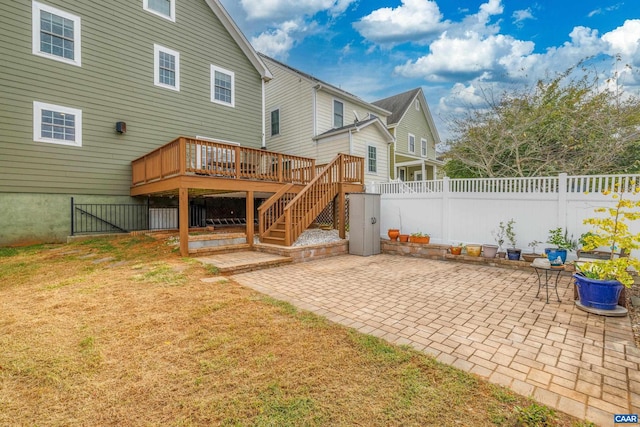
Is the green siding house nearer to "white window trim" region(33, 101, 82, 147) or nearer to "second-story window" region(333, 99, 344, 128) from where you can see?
"white window trim" region(33, 101, 82, 147)

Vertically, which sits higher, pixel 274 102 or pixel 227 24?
pixel 227 24

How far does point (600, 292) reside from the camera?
12.2 feet

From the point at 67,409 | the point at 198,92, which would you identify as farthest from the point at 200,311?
the point at 198,92

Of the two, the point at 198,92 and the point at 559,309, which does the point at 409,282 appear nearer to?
the point at 559,309

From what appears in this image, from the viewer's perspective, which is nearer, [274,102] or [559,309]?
[559,309]

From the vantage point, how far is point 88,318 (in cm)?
352

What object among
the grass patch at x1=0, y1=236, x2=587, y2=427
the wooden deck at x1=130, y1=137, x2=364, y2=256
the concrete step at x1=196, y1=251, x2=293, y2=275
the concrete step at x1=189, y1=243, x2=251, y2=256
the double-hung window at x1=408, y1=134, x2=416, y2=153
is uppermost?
the double-hung window at x1=408, y1=134, x2=416, y2=153

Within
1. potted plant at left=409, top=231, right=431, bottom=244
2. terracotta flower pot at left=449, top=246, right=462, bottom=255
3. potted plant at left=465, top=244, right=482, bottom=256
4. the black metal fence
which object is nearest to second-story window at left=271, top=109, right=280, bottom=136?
the black metal fence

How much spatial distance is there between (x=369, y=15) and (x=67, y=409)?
686 inches

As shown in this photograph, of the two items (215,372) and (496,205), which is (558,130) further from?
(215,372)

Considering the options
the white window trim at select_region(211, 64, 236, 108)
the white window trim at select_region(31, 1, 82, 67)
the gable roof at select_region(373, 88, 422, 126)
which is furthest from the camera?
the gable roof at select_region(373, 88, 422, 126)

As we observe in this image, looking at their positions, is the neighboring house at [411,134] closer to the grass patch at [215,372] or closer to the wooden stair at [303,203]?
the wooden stair at [303,203]

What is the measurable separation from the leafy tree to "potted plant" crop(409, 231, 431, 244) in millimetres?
4042

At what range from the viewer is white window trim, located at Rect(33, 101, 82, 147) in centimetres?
830
